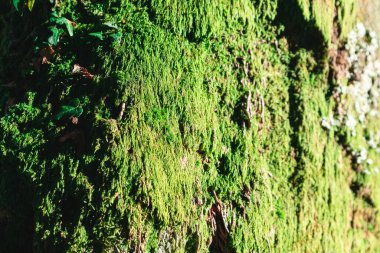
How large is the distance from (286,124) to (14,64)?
2217mm

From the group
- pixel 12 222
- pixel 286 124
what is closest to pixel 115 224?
pixel 12 222

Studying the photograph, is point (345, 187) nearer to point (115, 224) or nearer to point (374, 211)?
point (374, 211)

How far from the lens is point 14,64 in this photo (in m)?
3.08

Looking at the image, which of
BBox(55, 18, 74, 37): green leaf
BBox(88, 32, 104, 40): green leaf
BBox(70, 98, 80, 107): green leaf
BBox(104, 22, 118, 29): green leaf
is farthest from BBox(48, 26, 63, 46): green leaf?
BBox(70, 98, 80, 107): green leaf

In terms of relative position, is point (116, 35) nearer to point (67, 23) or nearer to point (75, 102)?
point (67, 23)

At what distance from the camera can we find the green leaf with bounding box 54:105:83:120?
104 inches

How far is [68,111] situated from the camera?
2.65 m

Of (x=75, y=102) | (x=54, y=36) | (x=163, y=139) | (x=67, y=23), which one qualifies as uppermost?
(x=67, y=23)

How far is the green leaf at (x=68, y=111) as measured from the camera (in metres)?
2.64

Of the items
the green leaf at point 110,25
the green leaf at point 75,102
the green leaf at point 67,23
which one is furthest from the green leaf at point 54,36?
the green leaf at point 75,102

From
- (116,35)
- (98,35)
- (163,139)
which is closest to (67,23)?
(98,35)

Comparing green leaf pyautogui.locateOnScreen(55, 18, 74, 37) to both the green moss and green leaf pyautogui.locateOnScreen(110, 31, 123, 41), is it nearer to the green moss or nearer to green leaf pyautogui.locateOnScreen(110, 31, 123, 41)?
the green moss

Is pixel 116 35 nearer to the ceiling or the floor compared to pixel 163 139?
nearer to the ceiling

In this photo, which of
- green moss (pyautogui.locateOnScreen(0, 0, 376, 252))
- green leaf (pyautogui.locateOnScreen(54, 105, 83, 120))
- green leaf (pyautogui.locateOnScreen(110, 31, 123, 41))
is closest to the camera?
green moss (pyautogui.locateOnScreen(0, 0, 376, 252))
